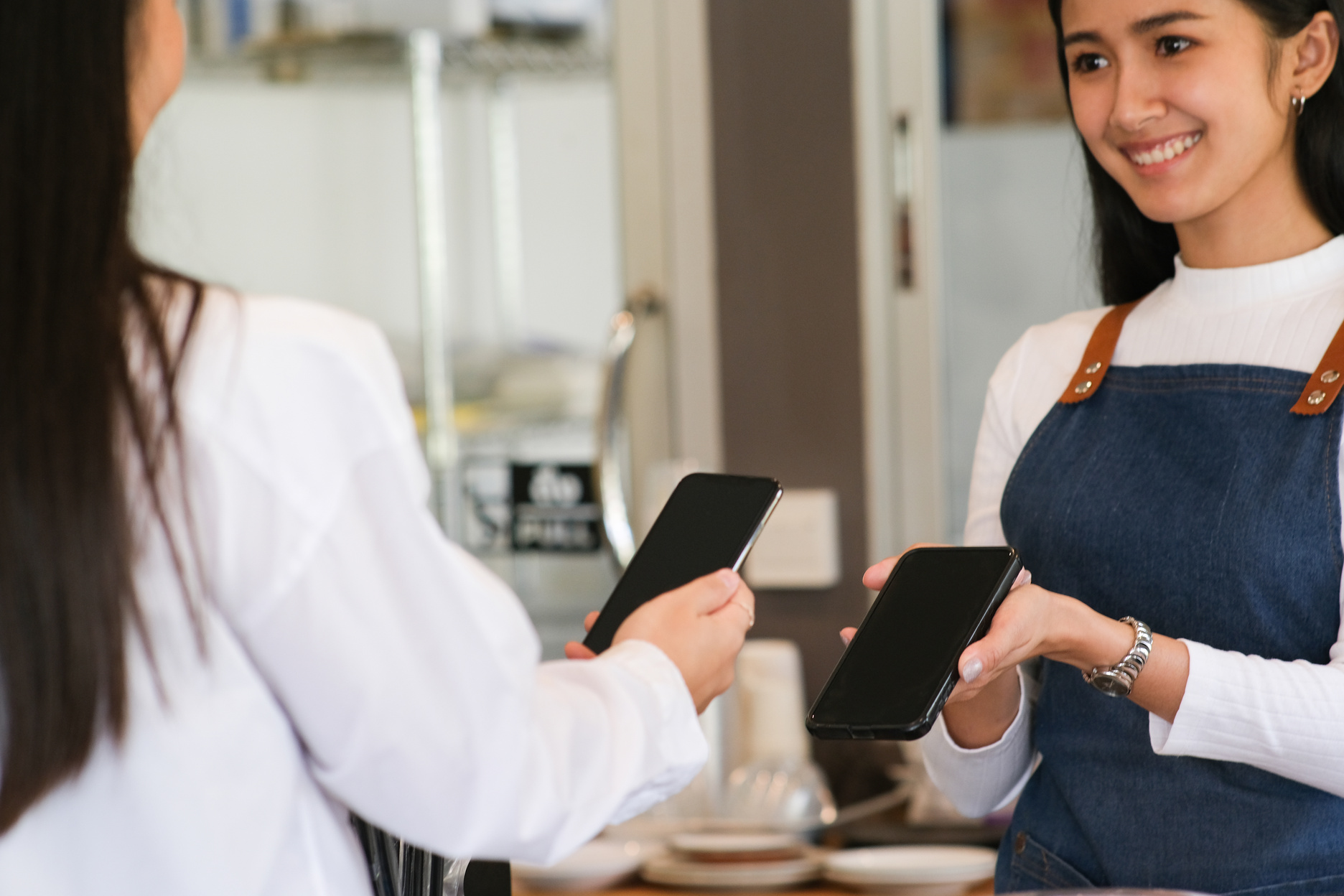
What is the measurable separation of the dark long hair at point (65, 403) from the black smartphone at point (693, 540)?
1.23ft

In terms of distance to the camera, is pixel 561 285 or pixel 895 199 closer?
pixel 895 199

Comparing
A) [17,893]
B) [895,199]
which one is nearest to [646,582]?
[17,893]

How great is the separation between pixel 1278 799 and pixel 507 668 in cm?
68

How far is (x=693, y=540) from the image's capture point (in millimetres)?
1032

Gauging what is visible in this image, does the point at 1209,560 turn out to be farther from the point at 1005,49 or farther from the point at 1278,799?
the point at 1005,49

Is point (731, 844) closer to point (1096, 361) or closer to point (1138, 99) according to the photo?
point (1096, 361)

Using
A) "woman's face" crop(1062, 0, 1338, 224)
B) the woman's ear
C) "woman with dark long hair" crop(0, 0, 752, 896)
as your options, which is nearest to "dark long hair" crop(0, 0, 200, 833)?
"woman with dark long hair" crop(0, 0, 752, 896)

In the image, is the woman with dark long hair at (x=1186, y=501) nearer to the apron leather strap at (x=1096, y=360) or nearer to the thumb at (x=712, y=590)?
the apron leather strap at (x=1096, y=360)

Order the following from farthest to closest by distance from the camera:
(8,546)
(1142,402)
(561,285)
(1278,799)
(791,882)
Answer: (561,285) < (791,882) < (1142,402) < (1278,799) < (8,546)

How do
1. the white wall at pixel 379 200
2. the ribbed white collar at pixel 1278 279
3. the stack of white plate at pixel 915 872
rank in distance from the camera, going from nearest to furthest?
the ribbed white collar at pixel 1278 279
the stack of white plate at pixel 915 872
the white wall at pixel 379 200

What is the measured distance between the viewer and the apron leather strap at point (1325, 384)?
1.15 meters

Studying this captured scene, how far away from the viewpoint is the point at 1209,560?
1173 millimetres

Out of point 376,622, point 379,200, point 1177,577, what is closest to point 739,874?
point 1177,577

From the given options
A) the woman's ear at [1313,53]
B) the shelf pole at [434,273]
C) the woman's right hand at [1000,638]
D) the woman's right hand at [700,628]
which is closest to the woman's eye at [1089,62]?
the woman's ear at [1313,53]
